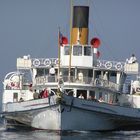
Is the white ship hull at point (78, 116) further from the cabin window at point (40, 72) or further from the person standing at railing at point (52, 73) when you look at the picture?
the cabin window at point (40, 72)

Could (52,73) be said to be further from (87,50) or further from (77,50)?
(87,50)

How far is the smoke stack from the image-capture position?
85.5 m

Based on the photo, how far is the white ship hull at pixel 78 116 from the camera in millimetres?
77938

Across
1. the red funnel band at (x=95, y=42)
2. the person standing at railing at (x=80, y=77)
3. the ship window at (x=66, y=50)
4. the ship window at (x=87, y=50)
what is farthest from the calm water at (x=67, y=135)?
the red funnel band at (x=95, y=42)

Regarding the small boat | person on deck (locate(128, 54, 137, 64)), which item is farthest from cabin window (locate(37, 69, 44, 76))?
person on deck (locate(128, 54, 137, 64))

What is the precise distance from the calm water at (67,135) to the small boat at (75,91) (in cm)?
78

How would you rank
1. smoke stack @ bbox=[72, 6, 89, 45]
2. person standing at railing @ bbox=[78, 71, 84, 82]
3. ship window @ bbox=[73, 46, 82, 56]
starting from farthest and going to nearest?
smoke stack @ bbox=[72, 6, 89, 45], ship window @ bbox=[73, 46, 82, 56], person standing at railing @ bbox=[78, 71, 84, 82]

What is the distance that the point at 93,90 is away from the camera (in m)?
81.8

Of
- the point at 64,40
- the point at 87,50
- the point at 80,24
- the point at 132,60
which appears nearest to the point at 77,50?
the point at 87,50

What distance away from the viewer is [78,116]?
78438mm

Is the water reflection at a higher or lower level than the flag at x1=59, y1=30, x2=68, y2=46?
lower

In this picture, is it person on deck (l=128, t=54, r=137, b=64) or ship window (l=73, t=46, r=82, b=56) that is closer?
Answer: ship window (l=73, t=46, r=82, b=56)

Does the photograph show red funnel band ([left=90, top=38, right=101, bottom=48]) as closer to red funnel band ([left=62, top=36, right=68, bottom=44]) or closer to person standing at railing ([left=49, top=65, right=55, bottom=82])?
red funnel band ([left=62, top=36, right=68, bottom=44])

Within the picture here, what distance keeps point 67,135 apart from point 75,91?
15.1 ft
